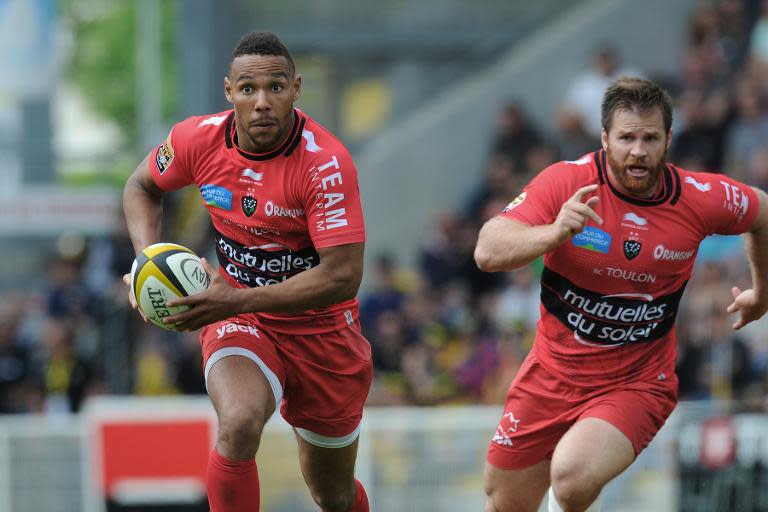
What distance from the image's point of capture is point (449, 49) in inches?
709

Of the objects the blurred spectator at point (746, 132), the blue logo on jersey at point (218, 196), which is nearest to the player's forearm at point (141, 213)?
the blue logo on jersey at point (218, 196)

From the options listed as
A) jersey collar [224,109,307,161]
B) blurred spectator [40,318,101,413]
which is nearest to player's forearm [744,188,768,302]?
jersey collar [224,109,307,161]

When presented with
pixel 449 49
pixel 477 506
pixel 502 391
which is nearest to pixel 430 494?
pixel 477 506

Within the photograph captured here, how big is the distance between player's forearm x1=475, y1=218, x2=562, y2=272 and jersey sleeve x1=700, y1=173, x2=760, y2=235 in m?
0.96

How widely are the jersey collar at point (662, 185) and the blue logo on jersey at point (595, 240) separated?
22cm

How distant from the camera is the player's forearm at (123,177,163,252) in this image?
22.8ft

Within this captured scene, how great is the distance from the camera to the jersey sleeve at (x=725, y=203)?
6656 mm

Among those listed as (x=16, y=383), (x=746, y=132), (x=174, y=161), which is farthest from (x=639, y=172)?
(x=16, y=383)

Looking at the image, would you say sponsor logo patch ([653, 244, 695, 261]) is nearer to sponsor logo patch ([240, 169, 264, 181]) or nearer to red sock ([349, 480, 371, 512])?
sponsor logo patch ([240, 169, 264, 181])

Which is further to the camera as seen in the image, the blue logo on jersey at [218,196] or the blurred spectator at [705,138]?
the blurred spectator at [705,138]

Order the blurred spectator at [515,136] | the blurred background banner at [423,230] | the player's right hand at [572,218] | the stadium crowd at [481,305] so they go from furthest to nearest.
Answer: the blurred spectator at [515,136] → the stadium crowd at [481,305] → the blurred background banner at [423,230] → the player's right hand at [572,218]

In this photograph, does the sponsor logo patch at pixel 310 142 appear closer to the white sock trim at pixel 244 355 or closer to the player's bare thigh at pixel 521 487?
the white sock trim at pixel 244 355

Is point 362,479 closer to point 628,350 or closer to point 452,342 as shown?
point 452,342

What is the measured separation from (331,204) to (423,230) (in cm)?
1029
